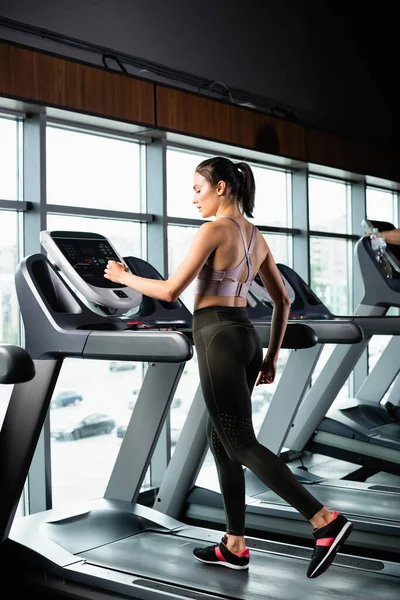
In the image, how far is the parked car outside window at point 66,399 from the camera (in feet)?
15.3

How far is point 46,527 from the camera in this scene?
3484mm

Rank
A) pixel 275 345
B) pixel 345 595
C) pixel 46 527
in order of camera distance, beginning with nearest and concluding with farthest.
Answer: pixel 345 595
pixel 275 345
pixel 46 527

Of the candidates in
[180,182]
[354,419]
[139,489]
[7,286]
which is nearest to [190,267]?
[139,489]

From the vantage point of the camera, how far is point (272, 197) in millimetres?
6504

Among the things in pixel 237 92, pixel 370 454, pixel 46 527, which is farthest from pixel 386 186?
pixel 46 527

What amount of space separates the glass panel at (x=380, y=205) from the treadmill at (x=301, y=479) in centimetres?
320

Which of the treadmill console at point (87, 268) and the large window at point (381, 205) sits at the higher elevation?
the large window at point (381, 205)

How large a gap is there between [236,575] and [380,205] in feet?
18.4

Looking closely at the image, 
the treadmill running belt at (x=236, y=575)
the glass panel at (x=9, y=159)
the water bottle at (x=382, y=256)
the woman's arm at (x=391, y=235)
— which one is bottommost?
the treadmill running belt at (x=236, y=575)

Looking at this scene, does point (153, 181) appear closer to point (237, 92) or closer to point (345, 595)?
point (237, 92)

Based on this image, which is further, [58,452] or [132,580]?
[58,452]

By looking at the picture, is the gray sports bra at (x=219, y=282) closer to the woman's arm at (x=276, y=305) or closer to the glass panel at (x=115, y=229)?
the woman's arm at (x=276, y=305)

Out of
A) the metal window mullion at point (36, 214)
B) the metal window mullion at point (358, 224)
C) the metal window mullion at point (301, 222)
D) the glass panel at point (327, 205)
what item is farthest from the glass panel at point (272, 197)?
the metal window mullion at point (36, 214)

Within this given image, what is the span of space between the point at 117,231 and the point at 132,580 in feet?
8.52
